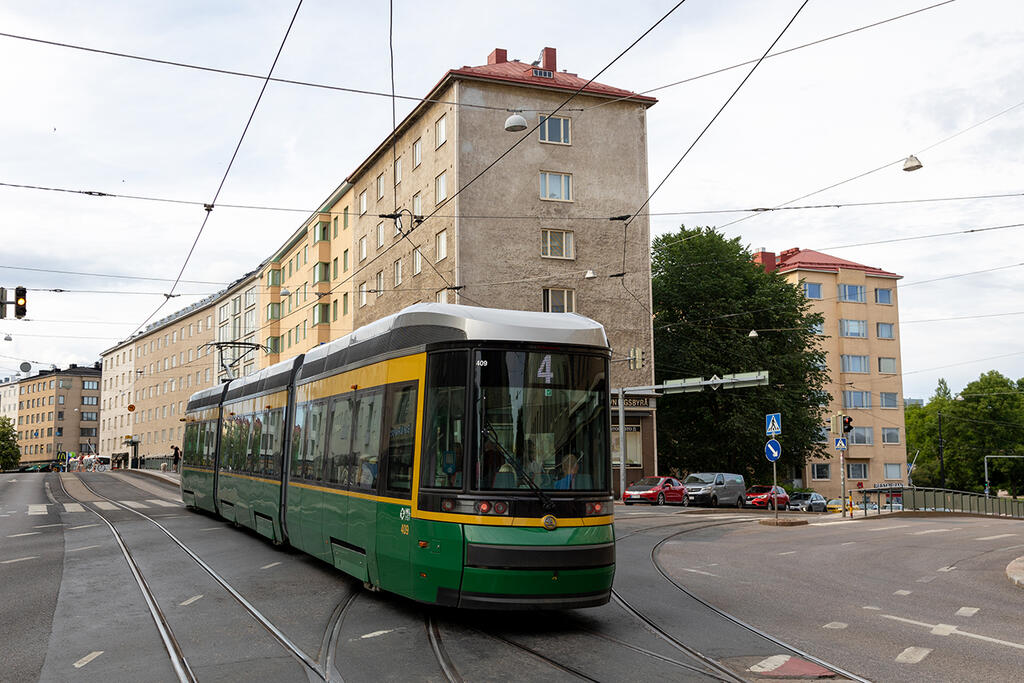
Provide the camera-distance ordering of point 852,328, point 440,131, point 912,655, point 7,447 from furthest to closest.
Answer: point 7,447 → point 852,328 → point 440,131 → point 912,655

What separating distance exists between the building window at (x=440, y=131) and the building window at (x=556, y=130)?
425cm

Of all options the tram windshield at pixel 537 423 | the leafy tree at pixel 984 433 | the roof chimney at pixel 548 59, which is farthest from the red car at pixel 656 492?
the leafy tree at pixel 984 433

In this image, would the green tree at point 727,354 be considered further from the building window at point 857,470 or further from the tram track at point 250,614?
the tram track at point 250,614

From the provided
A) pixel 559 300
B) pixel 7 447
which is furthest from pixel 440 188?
pixel 7 447

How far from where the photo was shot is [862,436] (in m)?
68.4

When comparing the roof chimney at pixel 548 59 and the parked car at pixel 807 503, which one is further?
the parked car at pixel 807 503

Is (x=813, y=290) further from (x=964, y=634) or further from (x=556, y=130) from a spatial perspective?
(x=964, y=634)

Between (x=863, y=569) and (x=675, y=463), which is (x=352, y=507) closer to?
(x=863, y=569)

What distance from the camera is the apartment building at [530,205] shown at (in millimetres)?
39719

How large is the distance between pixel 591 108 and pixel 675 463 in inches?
707

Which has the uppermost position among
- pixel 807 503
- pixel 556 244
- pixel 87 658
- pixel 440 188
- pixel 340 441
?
pixel 440 188

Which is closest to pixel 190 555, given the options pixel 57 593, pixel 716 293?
pixel 57 593

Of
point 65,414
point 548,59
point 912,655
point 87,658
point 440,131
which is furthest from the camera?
point 65,414

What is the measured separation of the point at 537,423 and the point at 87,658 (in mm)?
4235
